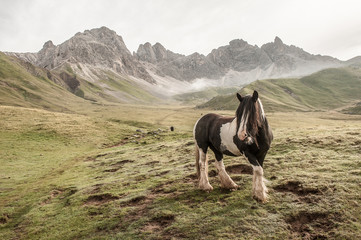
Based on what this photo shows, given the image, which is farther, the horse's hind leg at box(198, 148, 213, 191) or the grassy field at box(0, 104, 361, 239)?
the horse's hind leg at box(198, 148, 213, 191)

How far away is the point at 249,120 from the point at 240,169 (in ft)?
20.9

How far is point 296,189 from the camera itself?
370 inches

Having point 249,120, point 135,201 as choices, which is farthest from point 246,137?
point 135,201

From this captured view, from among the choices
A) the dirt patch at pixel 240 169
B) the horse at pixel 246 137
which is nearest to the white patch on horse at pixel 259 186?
the horse at pixel 246 137

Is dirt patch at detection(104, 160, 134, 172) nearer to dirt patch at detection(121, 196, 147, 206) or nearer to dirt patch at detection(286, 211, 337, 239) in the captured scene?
dirt patch at detection(121, 196, 147, 206)

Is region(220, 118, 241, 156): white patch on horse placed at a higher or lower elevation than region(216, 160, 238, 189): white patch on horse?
higher

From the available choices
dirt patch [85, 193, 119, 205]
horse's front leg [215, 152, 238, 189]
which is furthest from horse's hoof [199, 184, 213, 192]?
dirt patch [85, 193, 119, 205]

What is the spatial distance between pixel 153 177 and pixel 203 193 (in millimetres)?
5998

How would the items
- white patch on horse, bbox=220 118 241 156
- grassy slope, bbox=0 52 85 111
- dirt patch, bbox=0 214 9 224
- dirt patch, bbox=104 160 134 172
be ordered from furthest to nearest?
grassy slope, bbox=0 52 85 111 → dirt patch, bbox=104 160 134 172 → dirt patch, bbox=0 214 9 224 → white patch on horse, bbox=220 118 241 156

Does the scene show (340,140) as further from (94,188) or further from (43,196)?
(43,196)

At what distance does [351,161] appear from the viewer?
11219 mm

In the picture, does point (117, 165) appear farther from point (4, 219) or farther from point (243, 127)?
point (243, 127)

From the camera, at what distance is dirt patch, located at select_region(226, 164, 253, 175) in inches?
528

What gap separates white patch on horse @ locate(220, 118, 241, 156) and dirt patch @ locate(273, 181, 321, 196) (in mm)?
2515
